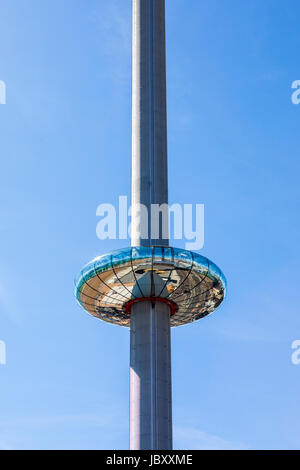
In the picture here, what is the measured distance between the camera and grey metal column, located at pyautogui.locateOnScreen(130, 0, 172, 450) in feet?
141

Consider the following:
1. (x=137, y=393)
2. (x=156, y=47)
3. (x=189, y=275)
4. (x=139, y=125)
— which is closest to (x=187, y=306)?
(x=189, y=275)

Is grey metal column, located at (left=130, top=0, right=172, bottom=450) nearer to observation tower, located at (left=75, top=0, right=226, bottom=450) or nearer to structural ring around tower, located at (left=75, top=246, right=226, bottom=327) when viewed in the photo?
observation tower, located at (left=75, top=0, right=226, bottom=450)

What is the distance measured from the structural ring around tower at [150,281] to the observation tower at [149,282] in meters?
0.06

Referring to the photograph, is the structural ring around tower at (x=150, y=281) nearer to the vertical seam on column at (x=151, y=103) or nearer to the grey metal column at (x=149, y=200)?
the grey metal column at (x=149, y=200)

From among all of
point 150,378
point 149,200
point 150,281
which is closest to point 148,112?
point 149,200

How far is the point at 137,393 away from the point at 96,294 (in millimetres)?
7767

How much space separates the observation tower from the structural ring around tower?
6 centimetres

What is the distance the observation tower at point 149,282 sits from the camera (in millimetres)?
43500

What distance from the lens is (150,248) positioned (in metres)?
45.1

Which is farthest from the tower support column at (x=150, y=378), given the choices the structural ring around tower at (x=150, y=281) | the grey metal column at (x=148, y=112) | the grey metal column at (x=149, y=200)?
the grey metal column at (x=148, y=112)

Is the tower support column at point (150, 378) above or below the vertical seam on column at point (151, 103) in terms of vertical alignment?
below

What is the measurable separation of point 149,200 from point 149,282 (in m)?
6.08

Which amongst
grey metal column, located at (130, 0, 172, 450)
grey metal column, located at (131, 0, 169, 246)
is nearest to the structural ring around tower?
grey metal column, located at (130, 0, 172, 450)
